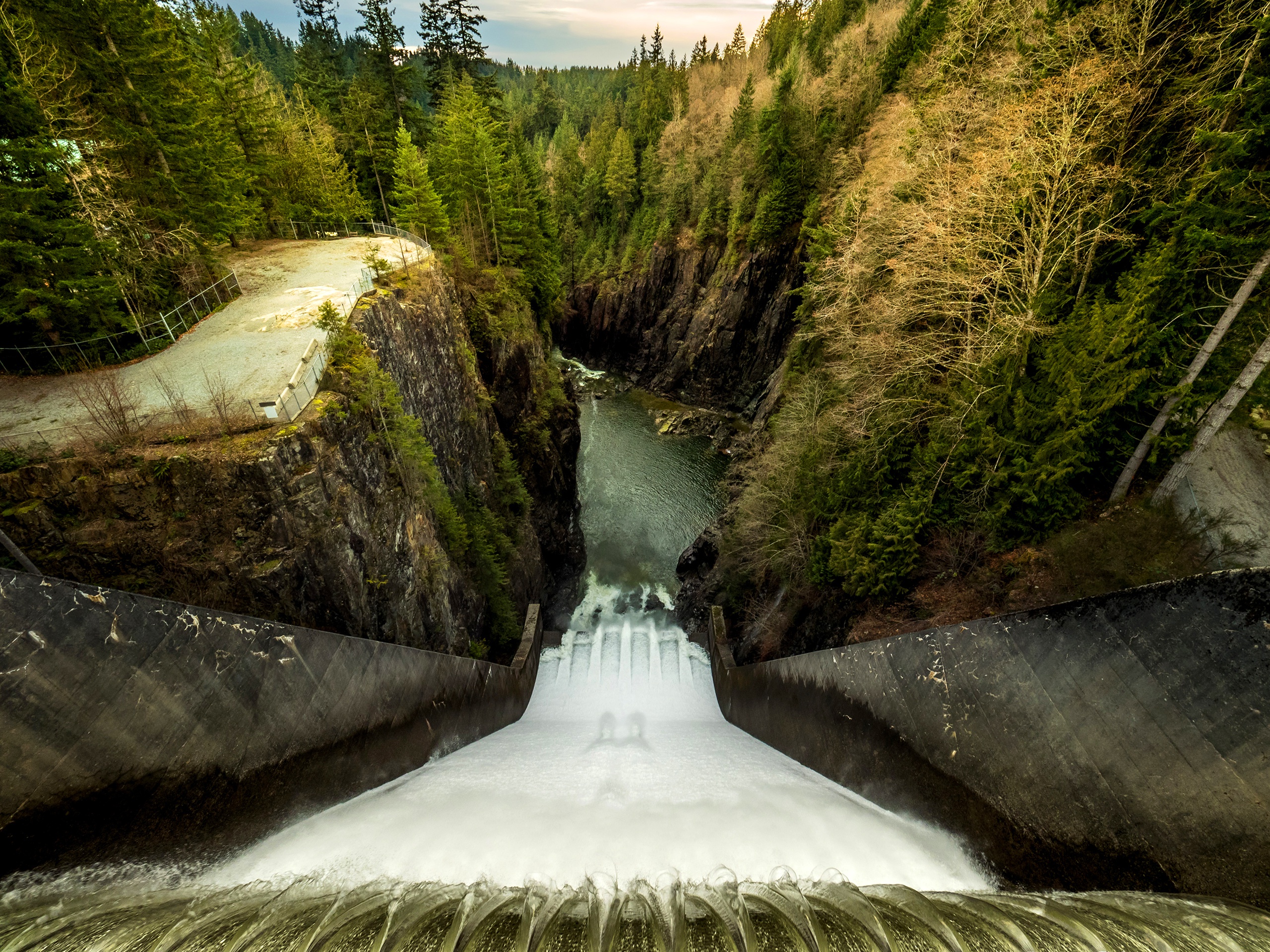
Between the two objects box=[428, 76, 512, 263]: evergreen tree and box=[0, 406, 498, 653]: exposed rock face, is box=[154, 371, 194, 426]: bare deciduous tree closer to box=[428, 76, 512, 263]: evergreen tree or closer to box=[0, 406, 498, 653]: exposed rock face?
box=[0, 406, 498, 653]: exposed rock face

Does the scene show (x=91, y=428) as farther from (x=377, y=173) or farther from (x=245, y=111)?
(x=377, y=173)

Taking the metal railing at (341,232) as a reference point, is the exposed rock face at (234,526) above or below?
below

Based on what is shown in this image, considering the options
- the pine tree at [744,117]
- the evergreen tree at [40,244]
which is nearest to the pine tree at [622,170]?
the pine tree at [744,117]

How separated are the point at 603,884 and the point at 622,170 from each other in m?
70.7

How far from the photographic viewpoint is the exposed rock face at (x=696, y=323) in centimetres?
4319

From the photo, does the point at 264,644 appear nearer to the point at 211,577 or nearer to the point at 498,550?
the point at 211,577

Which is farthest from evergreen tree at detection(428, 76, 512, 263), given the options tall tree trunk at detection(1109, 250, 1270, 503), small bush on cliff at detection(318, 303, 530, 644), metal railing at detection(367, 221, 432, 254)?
tall tree trunk at detection(1109, 250, 1270, 503)

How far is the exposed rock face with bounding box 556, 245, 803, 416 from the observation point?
43.2 m

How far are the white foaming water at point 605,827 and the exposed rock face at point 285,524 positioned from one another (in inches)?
142

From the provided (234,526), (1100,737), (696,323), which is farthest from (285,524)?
(696,323)

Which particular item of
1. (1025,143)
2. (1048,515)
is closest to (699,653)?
(1048,515)

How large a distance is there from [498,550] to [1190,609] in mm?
17709

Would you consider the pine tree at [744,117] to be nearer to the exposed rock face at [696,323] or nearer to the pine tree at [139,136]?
the exposed rock face at [696,323]

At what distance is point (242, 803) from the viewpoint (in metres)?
6.65
